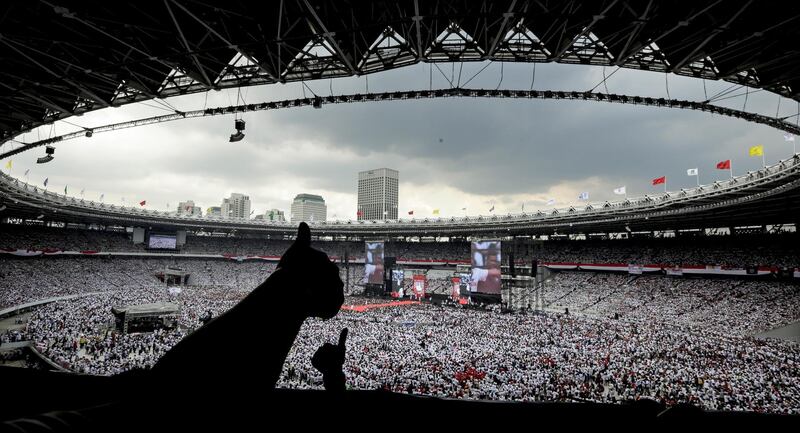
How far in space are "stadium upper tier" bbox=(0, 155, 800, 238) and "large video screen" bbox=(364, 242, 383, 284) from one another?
1223cm

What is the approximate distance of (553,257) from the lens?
46.2 m

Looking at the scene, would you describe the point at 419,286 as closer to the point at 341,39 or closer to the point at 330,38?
the point at 341,39

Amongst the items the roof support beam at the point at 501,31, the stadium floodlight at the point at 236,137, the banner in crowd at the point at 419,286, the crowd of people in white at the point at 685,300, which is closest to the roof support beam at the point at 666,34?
the roof support beam at the point at 501,31

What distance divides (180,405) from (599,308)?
38643 mm

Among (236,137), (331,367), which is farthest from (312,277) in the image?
(236,137)

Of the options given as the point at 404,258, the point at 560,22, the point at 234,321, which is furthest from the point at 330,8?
the point at 404,258

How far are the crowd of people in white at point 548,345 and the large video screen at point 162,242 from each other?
1580 centimetres

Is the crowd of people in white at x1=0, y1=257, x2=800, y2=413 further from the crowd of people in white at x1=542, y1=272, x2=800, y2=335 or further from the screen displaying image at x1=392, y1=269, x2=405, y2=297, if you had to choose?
the screen displaying image at x1=392, y1=269, x2=405, y2=297

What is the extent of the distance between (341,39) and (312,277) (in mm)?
8859

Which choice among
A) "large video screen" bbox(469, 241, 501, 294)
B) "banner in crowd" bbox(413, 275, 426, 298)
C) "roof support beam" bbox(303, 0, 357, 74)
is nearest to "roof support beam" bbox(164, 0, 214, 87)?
"roof support beam" bbox(303, 0, 357, 74)

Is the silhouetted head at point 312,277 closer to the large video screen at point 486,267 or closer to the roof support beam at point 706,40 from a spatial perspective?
the roof support beam at point 706,40

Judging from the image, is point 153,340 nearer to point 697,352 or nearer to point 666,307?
point 697,352

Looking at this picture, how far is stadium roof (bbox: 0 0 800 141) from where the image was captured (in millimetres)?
7902

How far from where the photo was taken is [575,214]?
37.4 meters
